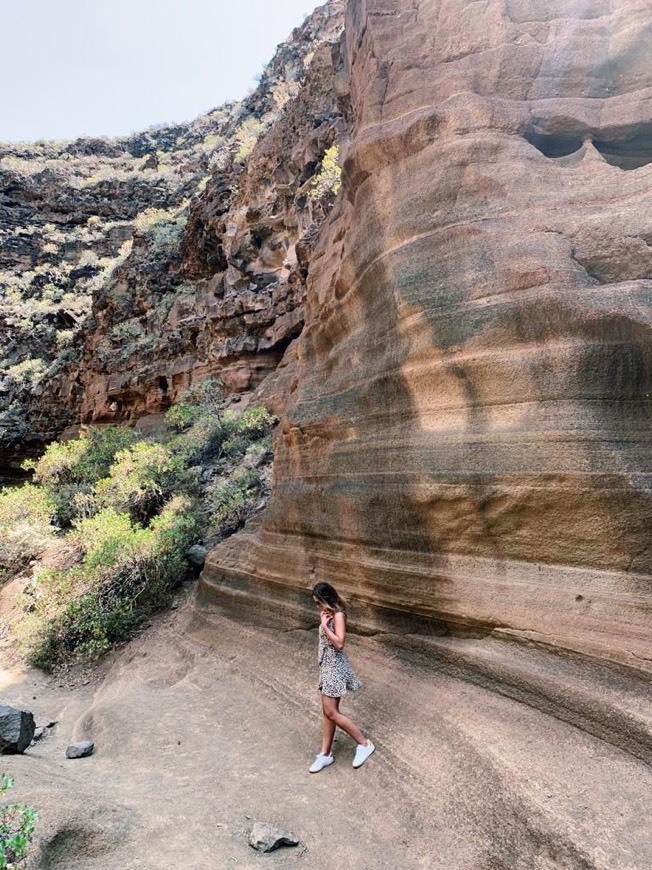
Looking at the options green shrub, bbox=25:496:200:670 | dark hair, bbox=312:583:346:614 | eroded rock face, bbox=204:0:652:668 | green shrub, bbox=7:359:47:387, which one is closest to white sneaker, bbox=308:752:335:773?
dark hair, bbox=312:583:346:614

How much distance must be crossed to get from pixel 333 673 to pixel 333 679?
5 centimetres

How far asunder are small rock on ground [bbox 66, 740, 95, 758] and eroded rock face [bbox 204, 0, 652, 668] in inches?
108

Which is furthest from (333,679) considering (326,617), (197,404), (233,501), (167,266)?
(167,266)

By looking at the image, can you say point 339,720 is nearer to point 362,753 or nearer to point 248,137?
point 362,753

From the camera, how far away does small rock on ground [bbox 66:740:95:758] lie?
17.6 feet

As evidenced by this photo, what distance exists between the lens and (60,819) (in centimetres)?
312

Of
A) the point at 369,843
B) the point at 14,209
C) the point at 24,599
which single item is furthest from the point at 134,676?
the point at 14,209

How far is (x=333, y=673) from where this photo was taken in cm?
440

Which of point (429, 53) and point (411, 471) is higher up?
point (429, 53)

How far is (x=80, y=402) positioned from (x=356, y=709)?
25127 millimetres

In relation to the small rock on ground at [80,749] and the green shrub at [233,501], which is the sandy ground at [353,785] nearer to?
the small rock on ground at [80,749]

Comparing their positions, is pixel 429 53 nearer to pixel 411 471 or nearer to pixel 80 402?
pixel 411 471

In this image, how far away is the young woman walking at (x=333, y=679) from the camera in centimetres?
434

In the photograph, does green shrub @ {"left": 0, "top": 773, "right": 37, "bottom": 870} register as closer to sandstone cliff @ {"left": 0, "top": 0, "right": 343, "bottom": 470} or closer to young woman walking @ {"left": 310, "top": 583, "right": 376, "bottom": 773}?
young woman walking @ {"left": 310, "top": 583, "right": 376, "bottom": 773}
